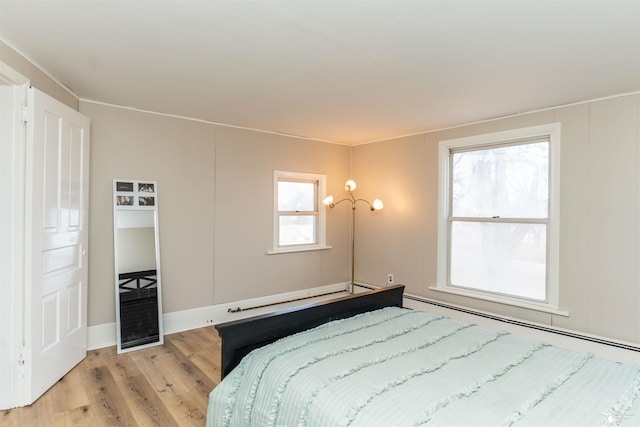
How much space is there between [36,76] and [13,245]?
1.17 meters

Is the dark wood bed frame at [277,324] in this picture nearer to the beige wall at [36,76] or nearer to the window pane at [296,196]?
the beige wall at [36,76]

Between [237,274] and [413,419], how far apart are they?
10.3 feet

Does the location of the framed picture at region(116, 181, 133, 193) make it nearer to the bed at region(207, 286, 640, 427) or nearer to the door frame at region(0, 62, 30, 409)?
the door frame at region(0, 62, 30, 409)

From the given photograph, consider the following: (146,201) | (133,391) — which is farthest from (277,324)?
(146,201)

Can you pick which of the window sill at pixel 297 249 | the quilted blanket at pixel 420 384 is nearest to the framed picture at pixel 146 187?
the window sill at pixel 297 249

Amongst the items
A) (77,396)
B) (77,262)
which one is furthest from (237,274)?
(77,396)

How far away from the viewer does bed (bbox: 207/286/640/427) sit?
53.6 inches

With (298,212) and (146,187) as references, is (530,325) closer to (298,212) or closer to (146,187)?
(298,212)

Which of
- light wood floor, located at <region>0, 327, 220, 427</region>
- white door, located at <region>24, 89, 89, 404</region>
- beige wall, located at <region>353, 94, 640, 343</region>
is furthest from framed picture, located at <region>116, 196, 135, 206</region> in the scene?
beige wall, located at <region>353, 94, 640, 343</region>

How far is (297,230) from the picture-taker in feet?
15.6

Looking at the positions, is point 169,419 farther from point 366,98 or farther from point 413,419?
point 366,98

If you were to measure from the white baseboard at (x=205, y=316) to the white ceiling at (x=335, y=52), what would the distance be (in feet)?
7.00

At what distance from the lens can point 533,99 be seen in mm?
3037

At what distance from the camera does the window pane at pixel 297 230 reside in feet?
15.2
